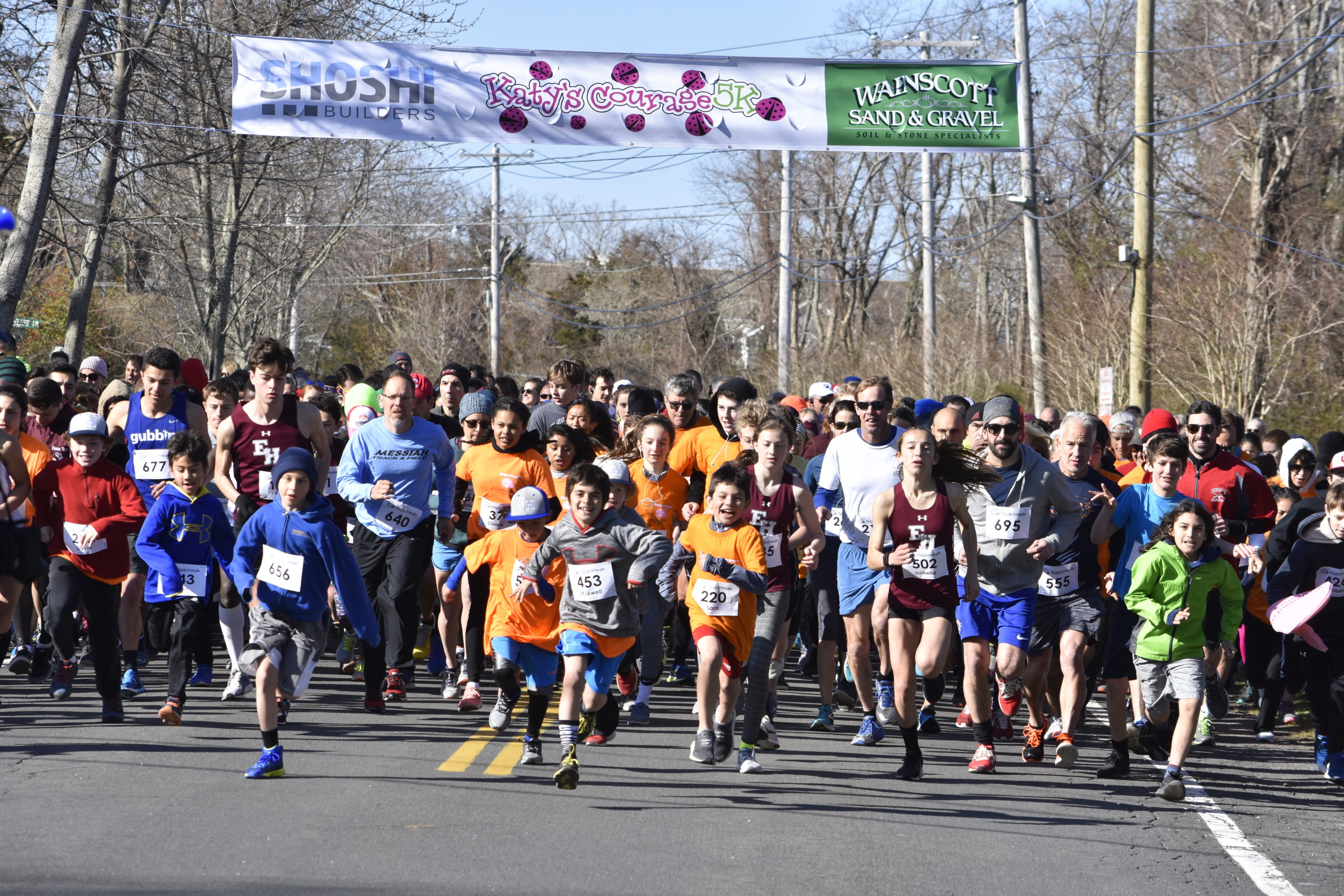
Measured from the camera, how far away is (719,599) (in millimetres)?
7703

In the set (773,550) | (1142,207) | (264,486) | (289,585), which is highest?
(1142,207)

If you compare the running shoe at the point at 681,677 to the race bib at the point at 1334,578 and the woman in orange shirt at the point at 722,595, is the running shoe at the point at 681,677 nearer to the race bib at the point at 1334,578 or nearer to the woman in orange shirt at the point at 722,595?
the woman in orange shirt at the point at 722,595

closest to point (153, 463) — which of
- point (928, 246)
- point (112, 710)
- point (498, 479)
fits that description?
point (112, 710)

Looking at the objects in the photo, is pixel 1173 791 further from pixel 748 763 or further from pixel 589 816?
pixel 589 816

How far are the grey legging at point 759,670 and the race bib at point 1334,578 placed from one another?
3.06 meters

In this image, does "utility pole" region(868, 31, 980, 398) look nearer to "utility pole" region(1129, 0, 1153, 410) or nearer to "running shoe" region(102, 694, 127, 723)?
"utility pole" region(1129, 0, 1153, 410)

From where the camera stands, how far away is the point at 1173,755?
7.82m

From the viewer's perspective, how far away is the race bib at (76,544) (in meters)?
8.81

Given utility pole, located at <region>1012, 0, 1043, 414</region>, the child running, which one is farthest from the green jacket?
utility pole, located at <region>1012, 0, 1043, 414</region>

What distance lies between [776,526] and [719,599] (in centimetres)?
79

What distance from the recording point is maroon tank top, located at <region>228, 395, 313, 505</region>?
9547 millimetres

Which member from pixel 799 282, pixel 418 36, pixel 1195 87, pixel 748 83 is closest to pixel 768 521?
pixel 748 83

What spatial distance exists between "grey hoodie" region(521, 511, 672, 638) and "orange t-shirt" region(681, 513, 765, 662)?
1.22ft

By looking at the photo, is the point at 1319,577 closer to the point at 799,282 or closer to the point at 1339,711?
the point at 1339,711
